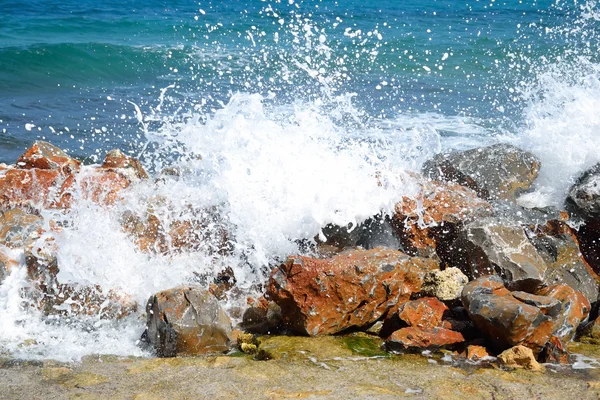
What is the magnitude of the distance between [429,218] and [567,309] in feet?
3.78

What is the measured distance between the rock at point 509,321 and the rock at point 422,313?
0.25 m

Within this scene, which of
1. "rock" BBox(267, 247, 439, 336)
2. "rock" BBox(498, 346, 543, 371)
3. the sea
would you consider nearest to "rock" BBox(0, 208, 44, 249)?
the sea

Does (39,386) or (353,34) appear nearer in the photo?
(39,386)

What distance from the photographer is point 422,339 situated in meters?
3.65

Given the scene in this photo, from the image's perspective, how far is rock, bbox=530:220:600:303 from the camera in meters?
4.45

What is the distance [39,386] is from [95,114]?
715 centimetres

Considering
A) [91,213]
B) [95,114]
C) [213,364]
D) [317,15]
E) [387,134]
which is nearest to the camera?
[213,364]

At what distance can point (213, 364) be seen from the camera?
3.46m

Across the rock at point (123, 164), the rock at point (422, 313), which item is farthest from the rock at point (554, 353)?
the rock at point (123, 164)

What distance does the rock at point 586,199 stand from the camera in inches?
185

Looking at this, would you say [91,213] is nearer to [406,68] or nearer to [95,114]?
[95,114]

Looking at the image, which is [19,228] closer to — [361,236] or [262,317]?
[262,317]

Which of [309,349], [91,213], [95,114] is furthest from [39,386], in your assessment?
[95,114]

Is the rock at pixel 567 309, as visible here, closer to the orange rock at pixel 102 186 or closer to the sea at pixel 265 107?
the sea at pixel 265 107
